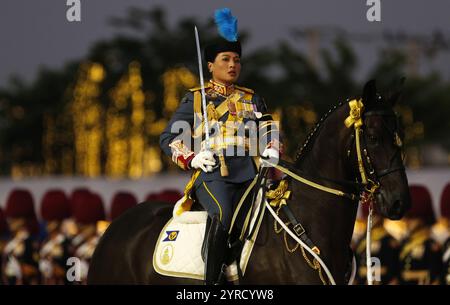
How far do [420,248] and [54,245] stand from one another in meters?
5.42

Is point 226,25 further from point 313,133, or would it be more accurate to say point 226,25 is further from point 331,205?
point 331,205

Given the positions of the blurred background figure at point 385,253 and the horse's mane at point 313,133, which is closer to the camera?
the horse's mane at point 313,133

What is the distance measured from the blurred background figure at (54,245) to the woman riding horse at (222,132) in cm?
675

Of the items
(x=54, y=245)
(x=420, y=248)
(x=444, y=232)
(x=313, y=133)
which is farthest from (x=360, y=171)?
(x=54, y=245)

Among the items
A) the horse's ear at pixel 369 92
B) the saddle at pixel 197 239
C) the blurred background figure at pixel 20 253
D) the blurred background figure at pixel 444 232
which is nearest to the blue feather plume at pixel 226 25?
the saddle at pixel 197 239

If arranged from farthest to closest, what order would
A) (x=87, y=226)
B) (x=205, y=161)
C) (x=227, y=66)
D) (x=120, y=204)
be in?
(x=120, y=204), (x=87, y=226), (x=227, y=66), (x=205, y=161)

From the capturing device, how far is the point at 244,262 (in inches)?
267

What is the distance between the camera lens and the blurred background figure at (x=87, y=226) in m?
13.7

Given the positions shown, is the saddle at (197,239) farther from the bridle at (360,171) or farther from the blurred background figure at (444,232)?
the blurred background figure at (444,232)

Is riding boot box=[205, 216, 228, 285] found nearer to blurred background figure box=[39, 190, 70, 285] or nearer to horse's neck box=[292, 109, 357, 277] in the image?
horse's neck box=[292, 109, 357, 277]

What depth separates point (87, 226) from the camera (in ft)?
46.5

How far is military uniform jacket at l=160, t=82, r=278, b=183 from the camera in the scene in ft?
23.4

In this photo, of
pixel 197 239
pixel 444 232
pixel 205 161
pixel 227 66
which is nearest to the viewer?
pixel 205 161

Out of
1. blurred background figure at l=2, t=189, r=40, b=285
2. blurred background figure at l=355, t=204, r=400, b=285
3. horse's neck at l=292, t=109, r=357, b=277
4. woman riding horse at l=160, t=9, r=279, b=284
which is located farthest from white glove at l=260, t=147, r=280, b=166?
blurred background figure at l=2, t=189, r=40, b=285
